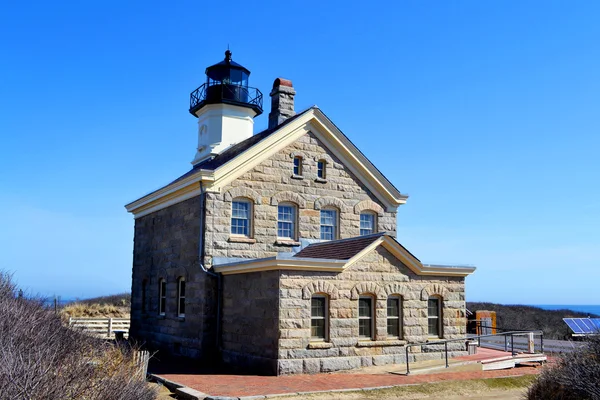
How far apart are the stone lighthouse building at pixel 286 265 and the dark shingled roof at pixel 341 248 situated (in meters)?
0.06

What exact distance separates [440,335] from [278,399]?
791 cm

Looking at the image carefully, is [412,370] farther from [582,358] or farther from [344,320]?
[582,358]

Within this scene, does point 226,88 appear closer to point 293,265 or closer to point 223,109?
point 223,109

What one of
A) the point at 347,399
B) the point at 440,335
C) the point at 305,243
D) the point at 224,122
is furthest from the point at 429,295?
the point at 224,122

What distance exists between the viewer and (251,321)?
17.7m

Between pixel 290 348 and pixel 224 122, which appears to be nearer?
pixel 290 348

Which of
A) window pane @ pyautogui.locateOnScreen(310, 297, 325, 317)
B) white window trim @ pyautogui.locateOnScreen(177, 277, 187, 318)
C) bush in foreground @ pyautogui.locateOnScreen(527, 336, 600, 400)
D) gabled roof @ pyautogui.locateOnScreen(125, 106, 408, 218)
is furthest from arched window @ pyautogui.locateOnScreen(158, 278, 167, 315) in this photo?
bush in foreground @ pyautogui.locateOnScreen(527, 336, 600, 400)

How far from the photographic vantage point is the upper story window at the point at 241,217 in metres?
21.0

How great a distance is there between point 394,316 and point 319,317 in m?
2.79

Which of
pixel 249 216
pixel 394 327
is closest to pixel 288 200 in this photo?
pixel 249 216

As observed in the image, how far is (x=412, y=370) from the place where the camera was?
55.7 ft

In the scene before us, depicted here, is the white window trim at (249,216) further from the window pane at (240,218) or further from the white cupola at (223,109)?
the white cupola at (223,109)

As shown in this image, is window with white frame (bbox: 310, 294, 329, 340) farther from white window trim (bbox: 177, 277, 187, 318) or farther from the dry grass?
the dry grass

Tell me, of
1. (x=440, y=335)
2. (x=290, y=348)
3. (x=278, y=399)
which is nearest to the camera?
(x=278, y=399)
